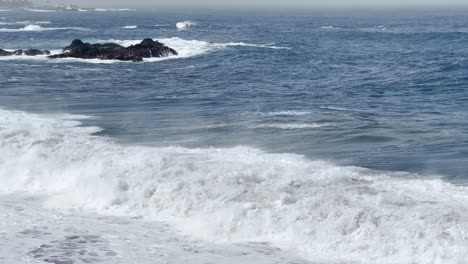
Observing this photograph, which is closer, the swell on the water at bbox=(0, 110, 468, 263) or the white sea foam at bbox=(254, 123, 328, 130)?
the swell on the water at bbox=(0, 110, 468, 263)

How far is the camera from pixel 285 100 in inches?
1139

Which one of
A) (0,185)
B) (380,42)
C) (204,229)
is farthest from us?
(380,42)

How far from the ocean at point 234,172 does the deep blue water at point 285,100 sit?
0.11 metres

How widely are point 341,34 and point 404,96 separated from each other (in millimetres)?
48090

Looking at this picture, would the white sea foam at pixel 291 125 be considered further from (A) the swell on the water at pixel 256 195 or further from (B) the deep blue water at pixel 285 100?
(A) the swell on the water at pixel 256 195

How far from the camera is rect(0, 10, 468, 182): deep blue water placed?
19734 millimetres

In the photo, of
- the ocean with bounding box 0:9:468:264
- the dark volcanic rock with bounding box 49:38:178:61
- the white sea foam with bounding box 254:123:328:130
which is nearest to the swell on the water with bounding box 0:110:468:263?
the ocean with bounding box 0:9:468:264


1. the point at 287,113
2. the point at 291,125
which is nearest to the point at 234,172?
the point at 291,125

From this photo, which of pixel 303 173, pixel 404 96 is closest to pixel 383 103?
pixel 404 96

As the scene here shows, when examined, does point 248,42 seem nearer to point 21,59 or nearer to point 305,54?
point 305,54

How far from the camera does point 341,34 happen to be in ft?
253

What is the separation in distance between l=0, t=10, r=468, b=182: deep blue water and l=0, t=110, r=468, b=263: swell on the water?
4.83 feet

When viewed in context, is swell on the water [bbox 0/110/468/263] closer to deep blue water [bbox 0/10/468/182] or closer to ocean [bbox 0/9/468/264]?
ocean [bbox 0/9/468/264]

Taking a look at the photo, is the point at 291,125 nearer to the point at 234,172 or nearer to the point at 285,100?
the point at 285,100
